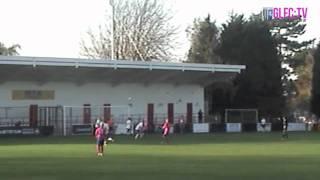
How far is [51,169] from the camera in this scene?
2375cm

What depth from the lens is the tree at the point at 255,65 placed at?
276ft

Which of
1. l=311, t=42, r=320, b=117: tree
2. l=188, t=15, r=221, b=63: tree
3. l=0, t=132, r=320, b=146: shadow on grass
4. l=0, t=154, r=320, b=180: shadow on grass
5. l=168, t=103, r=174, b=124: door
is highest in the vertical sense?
l=188, t=15, r=221, b=63: tree

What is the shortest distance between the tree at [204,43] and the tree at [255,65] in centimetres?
294

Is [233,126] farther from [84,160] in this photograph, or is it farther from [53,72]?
[84,160]

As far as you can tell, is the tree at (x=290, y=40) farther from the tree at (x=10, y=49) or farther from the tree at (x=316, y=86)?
the tree at (x=10, y=49)

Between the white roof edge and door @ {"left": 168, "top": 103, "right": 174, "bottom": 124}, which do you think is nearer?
the white roof edge

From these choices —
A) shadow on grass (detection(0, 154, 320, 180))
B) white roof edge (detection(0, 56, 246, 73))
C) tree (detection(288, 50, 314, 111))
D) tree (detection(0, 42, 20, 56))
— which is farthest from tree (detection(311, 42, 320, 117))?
shadow on grass (detection(0, 154, 320, 180))

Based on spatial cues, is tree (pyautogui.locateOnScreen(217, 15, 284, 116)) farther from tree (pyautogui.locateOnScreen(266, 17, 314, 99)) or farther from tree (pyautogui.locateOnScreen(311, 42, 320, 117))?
tree (pyautogui.locateOnScreen(266, 17, 314, 99))

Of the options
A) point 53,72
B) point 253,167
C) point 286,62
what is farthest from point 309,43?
point 253,167

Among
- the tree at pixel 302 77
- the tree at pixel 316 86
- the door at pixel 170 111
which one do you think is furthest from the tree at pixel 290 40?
the door at pixel 170 111

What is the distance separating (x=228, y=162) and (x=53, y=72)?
38950 millimetres

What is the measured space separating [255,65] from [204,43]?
883 cm

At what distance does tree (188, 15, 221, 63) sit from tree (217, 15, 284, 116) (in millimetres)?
2937

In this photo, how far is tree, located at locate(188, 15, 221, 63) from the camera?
89.6 metres
